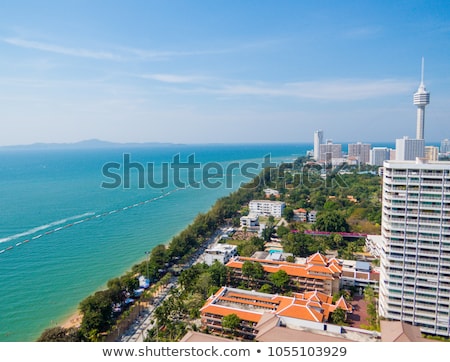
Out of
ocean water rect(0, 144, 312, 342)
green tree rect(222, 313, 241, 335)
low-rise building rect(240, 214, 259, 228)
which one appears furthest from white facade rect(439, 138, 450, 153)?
green tree rect(222, 313, 241, 335)

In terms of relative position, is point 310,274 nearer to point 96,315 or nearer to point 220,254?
point 220,254

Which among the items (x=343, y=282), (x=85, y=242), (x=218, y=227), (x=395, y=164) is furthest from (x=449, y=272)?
(x=85, y=242)

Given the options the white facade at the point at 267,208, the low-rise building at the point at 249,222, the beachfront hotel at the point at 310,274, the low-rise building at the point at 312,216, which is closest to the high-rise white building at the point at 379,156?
the white facade at the point at 267,208

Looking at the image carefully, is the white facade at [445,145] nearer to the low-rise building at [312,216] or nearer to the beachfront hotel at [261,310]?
the low-rise building at [312,216]

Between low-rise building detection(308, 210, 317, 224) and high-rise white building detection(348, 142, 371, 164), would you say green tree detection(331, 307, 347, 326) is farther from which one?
high-rise white building detection(348, 142, 371, 164)

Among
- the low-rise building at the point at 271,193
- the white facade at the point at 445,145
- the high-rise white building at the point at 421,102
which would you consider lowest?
the low-rise building at the point at 271,193

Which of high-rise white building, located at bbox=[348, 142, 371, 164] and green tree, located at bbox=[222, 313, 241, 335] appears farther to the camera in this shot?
high-rise white building, located at bbox=[348, 142, 371, 164]
